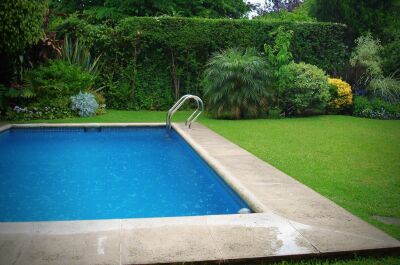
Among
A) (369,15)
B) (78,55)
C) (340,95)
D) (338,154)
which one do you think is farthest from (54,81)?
(369,15)

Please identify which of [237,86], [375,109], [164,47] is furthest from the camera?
[164,47]

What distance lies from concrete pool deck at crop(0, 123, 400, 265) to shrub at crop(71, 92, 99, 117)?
326 inches

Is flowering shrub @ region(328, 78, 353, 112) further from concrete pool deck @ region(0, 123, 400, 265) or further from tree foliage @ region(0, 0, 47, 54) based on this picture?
concrete pool deck @ region(0, 123, 400, 265)

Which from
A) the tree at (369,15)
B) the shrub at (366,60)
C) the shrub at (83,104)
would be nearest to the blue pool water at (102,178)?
the shrub at (83,104)

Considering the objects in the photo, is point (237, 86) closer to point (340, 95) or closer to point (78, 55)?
point (340, 95)

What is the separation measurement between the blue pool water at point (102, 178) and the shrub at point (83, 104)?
193cm

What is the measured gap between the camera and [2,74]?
11656 millimetres

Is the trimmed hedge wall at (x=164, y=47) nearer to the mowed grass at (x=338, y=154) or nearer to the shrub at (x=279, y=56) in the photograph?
the shrub at (x=279, y=56)

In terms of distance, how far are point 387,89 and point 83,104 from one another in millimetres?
8997

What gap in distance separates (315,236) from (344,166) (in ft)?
9.65

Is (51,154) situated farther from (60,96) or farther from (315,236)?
(315,236)

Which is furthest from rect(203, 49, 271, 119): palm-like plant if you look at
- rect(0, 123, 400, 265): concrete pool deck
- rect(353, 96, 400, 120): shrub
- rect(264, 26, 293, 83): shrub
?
rect(0, 123, 400, 265): concrete pool deck

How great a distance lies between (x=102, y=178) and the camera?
20.4 feet

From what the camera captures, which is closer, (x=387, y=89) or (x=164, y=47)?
(x=387, y=89)
